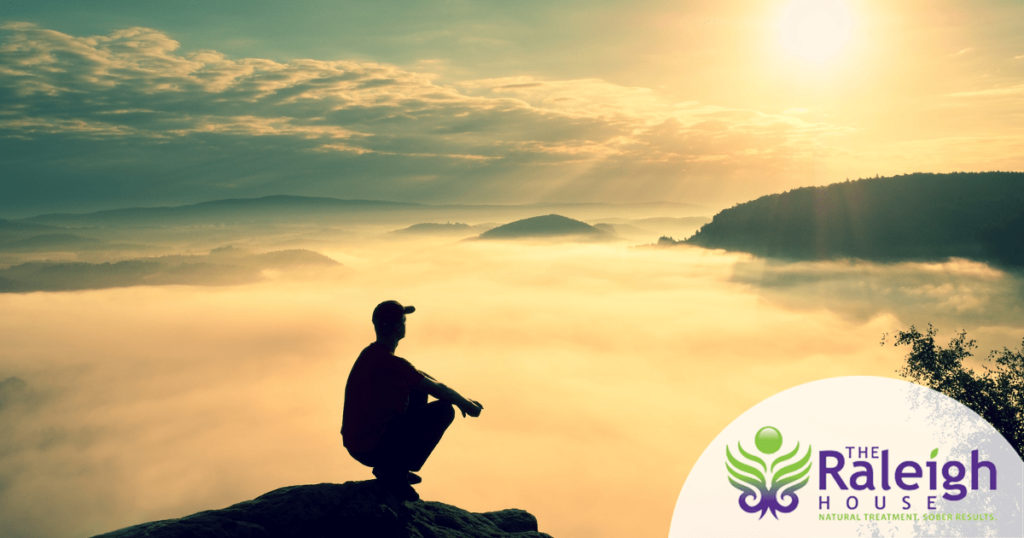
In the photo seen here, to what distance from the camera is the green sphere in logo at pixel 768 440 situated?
1129 inches

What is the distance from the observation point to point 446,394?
7.79 m

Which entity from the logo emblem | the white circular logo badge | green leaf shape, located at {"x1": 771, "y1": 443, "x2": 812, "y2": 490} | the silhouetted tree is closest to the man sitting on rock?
the white circular logo badge

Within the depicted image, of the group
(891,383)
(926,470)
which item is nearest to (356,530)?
(891,383)

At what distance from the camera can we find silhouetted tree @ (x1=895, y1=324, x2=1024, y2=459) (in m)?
24.2

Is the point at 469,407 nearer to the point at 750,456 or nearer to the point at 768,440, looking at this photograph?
the point at 750,456

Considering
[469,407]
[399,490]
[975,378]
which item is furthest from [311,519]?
[975,378]

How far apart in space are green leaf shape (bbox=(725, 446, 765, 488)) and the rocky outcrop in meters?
21.7

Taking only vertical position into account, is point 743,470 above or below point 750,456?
below

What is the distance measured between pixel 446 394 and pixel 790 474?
26.2 m

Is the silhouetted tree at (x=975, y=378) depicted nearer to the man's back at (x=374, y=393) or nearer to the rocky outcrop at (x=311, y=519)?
the rocky outcrop at (x=311, y=519)

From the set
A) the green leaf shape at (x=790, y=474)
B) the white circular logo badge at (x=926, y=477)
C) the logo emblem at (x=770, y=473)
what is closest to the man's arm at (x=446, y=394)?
the white circular logo badge at (x=926, y=477)

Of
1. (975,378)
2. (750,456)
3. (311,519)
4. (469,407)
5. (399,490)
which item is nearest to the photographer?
(311,519)

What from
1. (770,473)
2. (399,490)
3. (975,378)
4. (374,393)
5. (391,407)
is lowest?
(770,473)

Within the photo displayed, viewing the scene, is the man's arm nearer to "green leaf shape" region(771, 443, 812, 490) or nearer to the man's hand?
the man's hand
